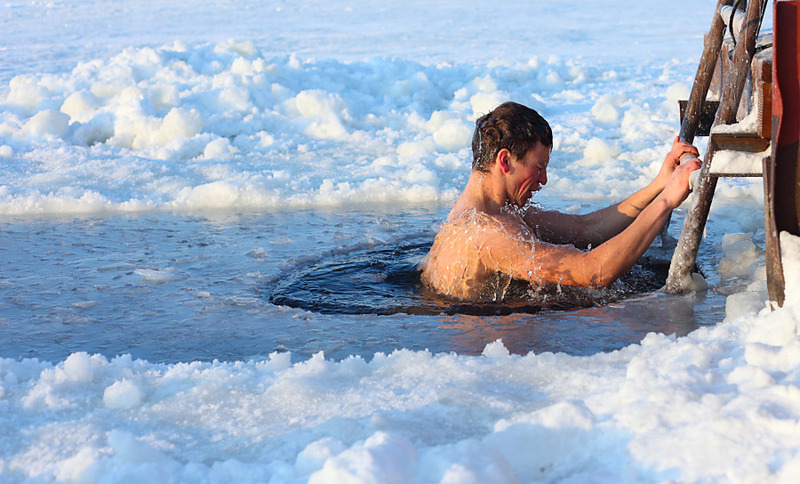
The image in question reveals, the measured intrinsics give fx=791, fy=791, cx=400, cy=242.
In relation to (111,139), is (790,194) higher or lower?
higher

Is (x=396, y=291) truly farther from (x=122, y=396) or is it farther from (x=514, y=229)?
(x=122, y=396)

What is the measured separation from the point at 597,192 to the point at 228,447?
4.90m

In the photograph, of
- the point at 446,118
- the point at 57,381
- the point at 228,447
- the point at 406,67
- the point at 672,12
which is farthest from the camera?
the point at 672,12

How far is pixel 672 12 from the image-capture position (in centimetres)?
2477

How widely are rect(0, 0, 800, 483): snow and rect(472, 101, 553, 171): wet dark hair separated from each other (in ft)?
3.62

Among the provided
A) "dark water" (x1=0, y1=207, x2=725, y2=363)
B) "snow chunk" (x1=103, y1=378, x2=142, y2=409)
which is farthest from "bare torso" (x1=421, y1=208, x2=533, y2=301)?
"snow chunk" (x1=103, y1=378, x2=142, y2=409)

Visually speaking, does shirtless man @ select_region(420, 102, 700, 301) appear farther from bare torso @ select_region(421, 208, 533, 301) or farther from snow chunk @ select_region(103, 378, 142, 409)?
snow chunk @ select_region(103, 378, 142, 409)

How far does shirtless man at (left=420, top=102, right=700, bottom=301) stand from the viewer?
3.53 meters

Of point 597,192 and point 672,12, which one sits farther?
point 672,12

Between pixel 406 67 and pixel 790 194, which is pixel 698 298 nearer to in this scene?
pixel 790 194

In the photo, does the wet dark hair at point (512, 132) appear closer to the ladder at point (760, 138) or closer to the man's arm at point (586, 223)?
the man's arm at point (586, 223)

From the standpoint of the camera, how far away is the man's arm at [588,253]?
3.48 m

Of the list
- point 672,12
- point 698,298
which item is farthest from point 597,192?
point 672,12

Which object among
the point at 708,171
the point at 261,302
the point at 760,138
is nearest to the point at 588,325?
the point at 708,171
